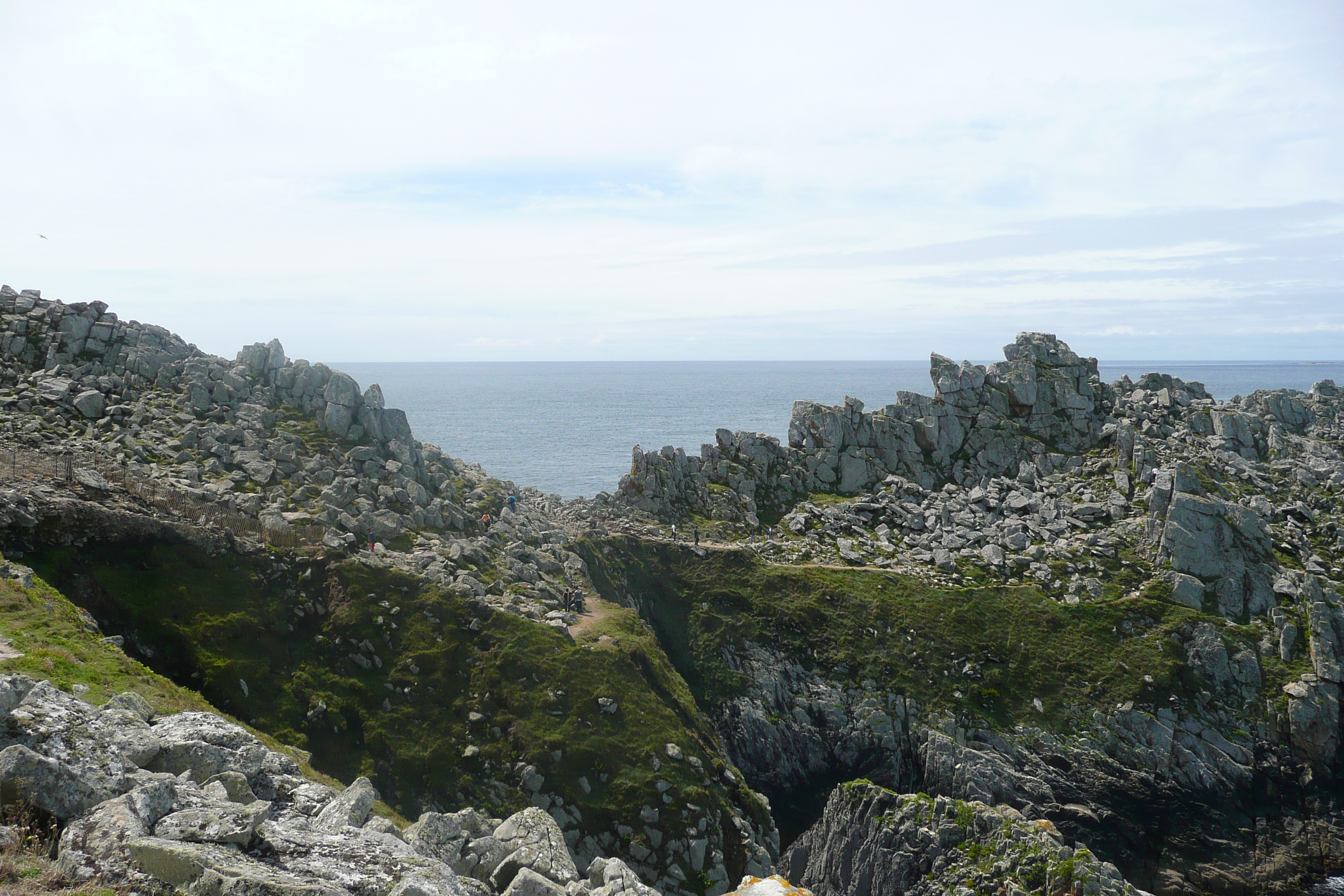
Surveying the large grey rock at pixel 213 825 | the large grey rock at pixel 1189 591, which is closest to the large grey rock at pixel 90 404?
the large grey rock at pixel 213 825

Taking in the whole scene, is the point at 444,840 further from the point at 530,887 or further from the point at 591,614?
the point at 591,614

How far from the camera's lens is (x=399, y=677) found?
41.7 meters

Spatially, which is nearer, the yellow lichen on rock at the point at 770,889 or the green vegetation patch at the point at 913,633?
the yellow lichen on rock at the point at 770,889

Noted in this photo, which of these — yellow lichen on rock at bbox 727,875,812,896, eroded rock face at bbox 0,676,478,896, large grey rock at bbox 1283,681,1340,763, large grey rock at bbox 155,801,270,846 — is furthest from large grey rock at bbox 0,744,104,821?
large grey rock at bbox 1283,681,1340,763

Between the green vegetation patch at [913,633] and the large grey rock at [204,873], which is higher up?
Answer: the large grey rock at [204,873]

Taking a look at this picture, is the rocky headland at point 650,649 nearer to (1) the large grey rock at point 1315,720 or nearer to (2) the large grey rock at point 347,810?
(2) the large grey rock at point 347,810

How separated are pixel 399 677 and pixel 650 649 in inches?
667

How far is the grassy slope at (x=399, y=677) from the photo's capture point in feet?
122

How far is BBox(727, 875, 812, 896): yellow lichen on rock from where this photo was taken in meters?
21.0

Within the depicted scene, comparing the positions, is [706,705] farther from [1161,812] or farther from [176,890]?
[176,890]

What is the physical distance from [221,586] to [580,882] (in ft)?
105

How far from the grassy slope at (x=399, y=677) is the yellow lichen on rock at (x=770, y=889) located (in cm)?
1741

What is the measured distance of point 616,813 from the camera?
37719mm

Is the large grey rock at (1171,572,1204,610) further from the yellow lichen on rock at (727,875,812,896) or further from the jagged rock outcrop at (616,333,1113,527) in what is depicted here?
the yellow lichen on rock at (727,875,812,896)
